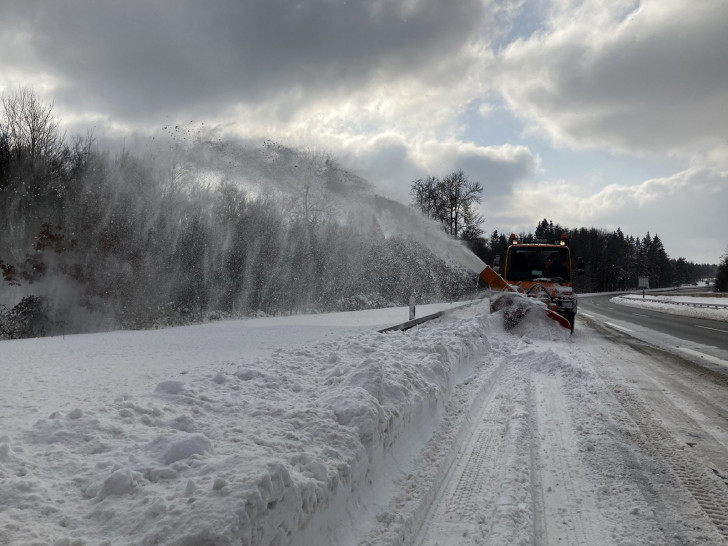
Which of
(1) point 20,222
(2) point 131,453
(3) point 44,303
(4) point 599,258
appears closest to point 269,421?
(2) point 131,453

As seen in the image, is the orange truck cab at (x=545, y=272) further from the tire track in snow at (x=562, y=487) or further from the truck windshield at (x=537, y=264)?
the tire track in snow at (x=562, y=487)

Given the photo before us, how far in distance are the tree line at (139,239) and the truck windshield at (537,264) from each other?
6.69 m

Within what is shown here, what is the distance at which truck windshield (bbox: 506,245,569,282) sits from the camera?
1434cm

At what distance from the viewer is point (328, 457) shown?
339 centimetres

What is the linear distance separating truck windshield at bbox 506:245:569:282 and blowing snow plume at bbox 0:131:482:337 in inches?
61.9

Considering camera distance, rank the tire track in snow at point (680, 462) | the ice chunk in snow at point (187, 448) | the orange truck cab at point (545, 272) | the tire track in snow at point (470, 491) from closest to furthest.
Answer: the ice chunk in snow at point (187, 448) → the tire track in snow at point (470, 491) → the tire track in snow at point (680, 462) → the orange truck cab at point (545, 272)

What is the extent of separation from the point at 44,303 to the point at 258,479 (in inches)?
551

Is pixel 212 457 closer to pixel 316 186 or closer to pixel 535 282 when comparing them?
pixel 535 282

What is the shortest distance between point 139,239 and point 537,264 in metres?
12.5

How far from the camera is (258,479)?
2584 millimetres

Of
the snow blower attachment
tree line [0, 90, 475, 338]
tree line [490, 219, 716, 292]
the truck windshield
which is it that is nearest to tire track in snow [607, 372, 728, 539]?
the snow blower attachment

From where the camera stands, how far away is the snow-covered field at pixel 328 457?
2490 mm

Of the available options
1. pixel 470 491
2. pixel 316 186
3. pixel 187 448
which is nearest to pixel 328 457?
pixel 187 448

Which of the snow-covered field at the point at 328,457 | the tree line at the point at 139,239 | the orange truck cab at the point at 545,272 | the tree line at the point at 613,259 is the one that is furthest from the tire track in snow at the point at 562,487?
the tree line at the point at 613,259
